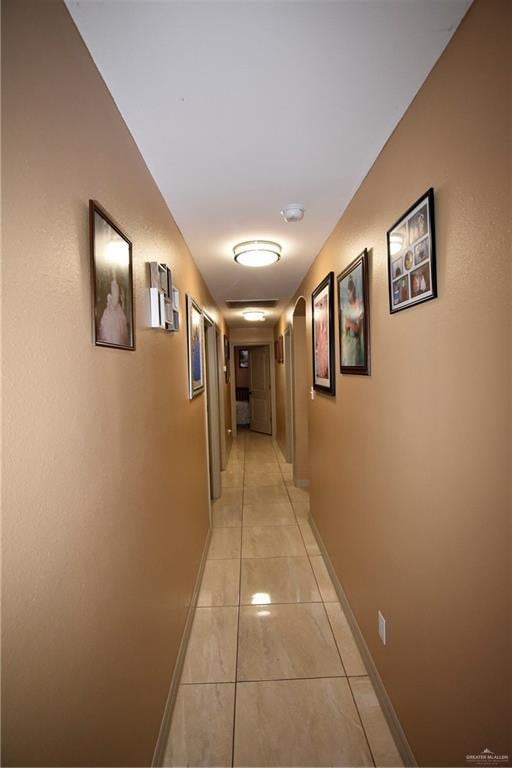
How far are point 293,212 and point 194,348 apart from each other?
1.22 meters

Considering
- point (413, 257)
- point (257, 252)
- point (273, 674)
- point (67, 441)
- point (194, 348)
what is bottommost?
point (273, 674)

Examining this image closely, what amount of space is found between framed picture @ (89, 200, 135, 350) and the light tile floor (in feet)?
5.56

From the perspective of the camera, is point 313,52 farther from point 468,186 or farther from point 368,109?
point 468,186

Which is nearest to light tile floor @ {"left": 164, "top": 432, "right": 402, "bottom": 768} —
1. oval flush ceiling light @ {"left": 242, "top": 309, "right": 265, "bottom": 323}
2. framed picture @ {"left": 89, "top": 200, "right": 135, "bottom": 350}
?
framed picture @ {"left": 89, "top": 200, "right": 135, "bottom": 350}

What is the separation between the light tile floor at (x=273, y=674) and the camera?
5.12ft

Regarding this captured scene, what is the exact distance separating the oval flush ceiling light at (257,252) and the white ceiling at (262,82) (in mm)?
695

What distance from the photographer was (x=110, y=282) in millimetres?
1146

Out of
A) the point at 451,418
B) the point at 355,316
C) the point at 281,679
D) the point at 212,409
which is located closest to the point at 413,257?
the point at 451,418

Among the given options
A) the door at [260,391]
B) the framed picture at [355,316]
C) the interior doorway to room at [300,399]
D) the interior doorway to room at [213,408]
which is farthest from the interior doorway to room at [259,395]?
the framed picture at [355,316]

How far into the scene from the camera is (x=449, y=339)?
3.63ft

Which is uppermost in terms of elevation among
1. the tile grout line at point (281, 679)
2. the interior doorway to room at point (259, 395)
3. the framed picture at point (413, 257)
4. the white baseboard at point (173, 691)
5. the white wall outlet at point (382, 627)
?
the framed picture at point (413, 257)

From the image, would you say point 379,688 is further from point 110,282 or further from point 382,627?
point 110,282

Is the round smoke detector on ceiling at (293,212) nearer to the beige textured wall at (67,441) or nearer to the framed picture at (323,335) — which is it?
the framed picture at (323,335)

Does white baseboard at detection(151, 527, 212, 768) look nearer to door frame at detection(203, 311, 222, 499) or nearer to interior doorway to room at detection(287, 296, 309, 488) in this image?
door frame at detection(203, 311, 222, 499)
